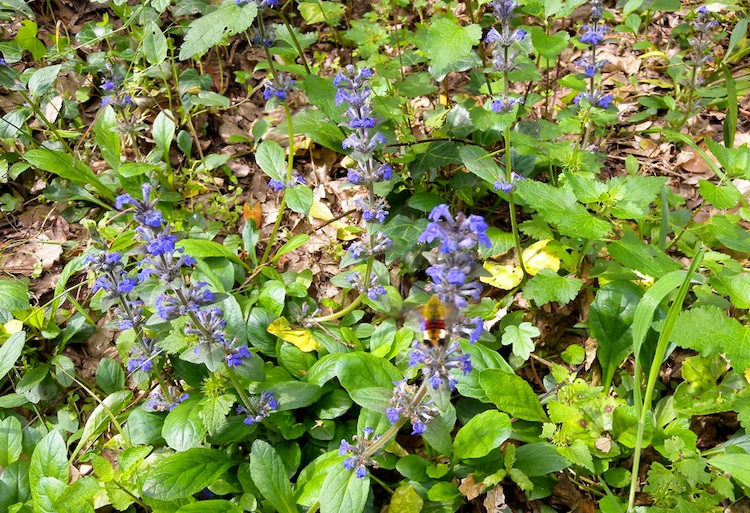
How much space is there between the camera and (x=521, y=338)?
11.8 feet

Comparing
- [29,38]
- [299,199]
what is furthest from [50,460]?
[29,38]

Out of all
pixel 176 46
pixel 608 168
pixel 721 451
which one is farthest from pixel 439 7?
pixel 721 451

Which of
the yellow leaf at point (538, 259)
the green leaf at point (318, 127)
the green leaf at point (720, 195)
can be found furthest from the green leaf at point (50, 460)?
the green leaf at point (720, 195)

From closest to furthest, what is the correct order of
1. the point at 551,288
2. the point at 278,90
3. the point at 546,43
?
the point at 551,288 < the point at 546,43 < the point at 278,90

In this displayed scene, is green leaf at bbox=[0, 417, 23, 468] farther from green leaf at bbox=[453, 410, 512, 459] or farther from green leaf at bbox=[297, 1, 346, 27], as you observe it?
green leaf at bbox=[297, 1, 346, 27]

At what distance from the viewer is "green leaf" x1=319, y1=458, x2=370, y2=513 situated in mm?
2936

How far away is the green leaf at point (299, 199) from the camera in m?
3.91

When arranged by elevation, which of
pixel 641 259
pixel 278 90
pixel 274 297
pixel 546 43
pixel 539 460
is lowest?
pixel 539 460

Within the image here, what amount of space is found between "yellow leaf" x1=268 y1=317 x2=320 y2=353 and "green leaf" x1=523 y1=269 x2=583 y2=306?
58.0 inches

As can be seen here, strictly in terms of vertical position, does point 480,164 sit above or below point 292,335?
above

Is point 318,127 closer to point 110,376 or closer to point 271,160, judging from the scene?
point 271,160

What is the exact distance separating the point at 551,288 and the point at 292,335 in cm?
175

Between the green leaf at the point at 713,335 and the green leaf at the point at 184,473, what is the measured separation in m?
2.70

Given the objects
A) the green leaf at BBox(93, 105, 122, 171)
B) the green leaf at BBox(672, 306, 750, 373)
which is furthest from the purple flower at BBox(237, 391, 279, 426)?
the green leaf at BBox(93, 105, 122, 171)
